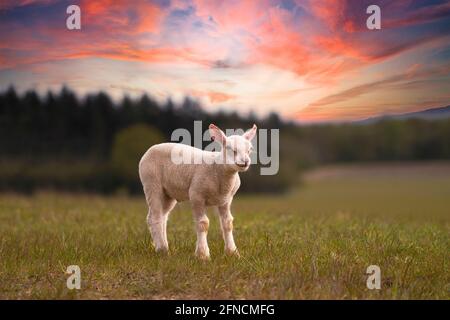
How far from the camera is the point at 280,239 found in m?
9.05

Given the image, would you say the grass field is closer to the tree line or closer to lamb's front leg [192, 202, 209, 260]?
lamb's front leg [192, 202, 209, 260]

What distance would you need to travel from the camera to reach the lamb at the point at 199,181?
674 cm

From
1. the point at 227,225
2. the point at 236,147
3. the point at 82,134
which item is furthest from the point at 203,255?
the point at 82,134

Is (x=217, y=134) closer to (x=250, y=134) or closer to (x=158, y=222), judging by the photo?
(x=250, y=134)

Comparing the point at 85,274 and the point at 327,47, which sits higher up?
the point at 327,47

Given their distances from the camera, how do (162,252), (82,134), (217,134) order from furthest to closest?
1. (82,134)
2. (162,252)
3. (217,134)

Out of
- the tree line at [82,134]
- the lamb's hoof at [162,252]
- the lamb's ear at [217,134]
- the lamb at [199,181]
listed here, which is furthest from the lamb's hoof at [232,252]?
the tree line at [82,134]

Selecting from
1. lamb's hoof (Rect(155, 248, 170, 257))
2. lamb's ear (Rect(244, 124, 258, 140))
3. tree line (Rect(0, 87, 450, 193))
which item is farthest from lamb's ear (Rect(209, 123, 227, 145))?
tree line (Rect(0, 87, 450, 193))

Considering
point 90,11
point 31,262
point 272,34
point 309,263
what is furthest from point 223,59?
point 31,262

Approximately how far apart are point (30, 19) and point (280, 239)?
6.04 m

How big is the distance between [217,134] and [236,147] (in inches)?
13.6

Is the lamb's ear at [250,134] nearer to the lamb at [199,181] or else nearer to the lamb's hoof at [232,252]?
the lamb at [199,181]

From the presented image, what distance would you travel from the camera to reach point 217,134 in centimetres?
676
